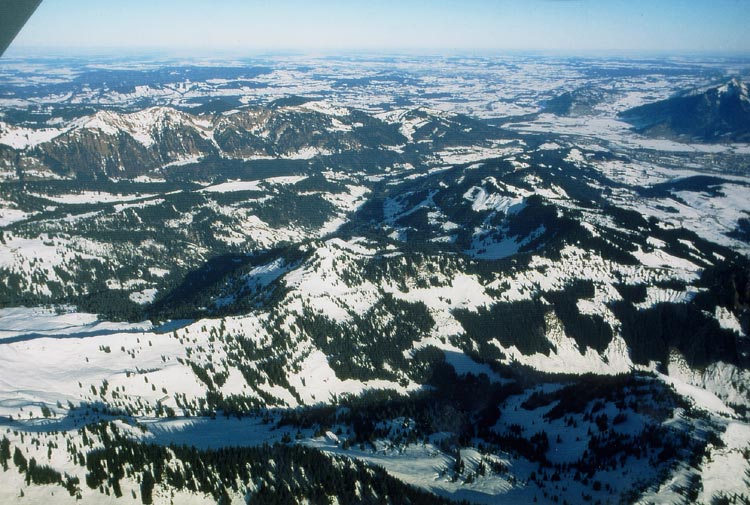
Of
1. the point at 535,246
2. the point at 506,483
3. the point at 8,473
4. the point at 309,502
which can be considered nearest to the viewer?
the point at 8,473

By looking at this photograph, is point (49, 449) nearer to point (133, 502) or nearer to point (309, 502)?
point (133, 502)

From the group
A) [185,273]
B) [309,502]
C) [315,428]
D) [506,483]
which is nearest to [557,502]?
[506,483]

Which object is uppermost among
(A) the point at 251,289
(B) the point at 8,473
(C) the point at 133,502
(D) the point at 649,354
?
(B) the point at 8,473

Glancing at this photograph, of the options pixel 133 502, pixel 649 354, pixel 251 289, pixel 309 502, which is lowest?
pixel 649 354

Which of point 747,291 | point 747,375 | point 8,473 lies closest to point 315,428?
point 8,473

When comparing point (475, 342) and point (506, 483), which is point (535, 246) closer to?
point (475, 342)

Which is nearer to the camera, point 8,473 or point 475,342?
point 8,473

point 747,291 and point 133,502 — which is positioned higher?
point 133,502

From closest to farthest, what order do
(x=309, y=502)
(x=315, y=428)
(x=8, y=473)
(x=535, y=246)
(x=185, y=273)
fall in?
1. (x=8, y=473)
2. (x=309, y=502)
3. (x=315, y=428)
4. (x=535, y=246)
5. (x=185, y=273)

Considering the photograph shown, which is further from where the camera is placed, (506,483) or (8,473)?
(506,483)
